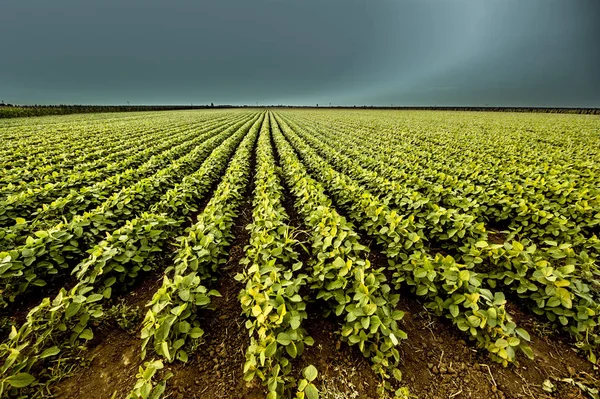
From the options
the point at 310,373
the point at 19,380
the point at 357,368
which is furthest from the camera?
the point at 357,368

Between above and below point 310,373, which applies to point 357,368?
below

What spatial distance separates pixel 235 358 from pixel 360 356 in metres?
1.29

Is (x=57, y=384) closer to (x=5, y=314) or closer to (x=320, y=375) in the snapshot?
(x=5, y=314)

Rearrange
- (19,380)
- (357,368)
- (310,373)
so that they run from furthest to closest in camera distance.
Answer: (357,368) < (310,373) < (19,380)

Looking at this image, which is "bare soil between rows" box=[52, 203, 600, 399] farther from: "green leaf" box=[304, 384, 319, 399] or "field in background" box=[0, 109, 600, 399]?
"green leaf" box=[304, 384, 319, 399]

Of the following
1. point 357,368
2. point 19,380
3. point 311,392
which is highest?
point 19,380

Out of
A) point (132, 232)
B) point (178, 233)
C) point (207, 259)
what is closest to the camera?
point (207, 259)

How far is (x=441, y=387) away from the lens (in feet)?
7.36

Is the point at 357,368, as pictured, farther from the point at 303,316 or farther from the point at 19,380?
the point at 19,380

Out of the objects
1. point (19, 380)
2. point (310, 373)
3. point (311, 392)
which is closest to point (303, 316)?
point (310, 373)

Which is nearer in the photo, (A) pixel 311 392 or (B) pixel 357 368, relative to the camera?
(A) pixel 311 392

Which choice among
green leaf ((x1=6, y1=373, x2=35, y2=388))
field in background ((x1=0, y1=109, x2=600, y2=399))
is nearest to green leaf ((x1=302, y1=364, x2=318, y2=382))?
field in background ((x1=0, y1=109, x2=600, y2=399))

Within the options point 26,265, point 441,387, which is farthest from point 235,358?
point 26,265

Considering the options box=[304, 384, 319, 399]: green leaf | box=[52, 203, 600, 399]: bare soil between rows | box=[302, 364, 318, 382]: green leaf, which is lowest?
box=[52, 203, 600, 399]: bare soil between rows
